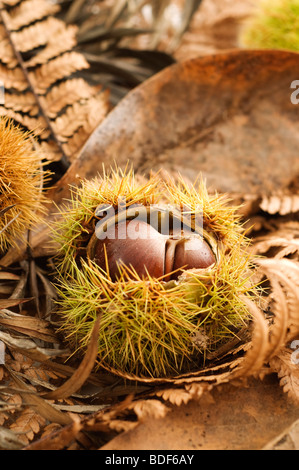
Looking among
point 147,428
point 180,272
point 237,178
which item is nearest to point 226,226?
point 180,272

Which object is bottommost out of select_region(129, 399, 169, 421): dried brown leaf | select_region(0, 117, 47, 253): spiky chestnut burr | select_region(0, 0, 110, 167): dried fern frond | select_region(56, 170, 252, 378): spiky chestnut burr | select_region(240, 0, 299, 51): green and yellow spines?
select_region(129, 399, 169, 421): dried brown leaf

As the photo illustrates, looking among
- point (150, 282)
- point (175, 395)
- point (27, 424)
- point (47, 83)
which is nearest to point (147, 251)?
point (150, 282)

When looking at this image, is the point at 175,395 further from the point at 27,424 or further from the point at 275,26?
the point at 275,26

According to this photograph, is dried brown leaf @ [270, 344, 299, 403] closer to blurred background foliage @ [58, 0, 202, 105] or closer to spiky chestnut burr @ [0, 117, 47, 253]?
spiky chestnut burr @ [0, 117, 47, 253]

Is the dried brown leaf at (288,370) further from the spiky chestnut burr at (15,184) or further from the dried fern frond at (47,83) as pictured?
the dried fern frond at (47,83)

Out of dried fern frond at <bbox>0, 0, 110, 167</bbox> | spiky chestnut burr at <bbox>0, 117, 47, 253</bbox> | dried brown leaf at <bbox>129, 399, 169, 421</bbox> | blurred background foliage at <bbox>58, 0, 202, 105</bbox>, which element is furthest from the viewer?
blurred background foliage at <bbox>58, 0, 202, 105</bbox>

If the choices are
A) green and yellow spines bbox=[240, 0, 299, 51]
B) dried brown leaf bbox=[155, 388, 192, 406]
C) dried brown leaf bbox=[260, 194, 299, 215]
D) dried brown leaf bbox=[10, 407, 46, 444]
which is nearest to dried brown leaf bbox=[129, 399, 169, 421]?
dried brown leaf bbox=[155, 388, 192, 406]
